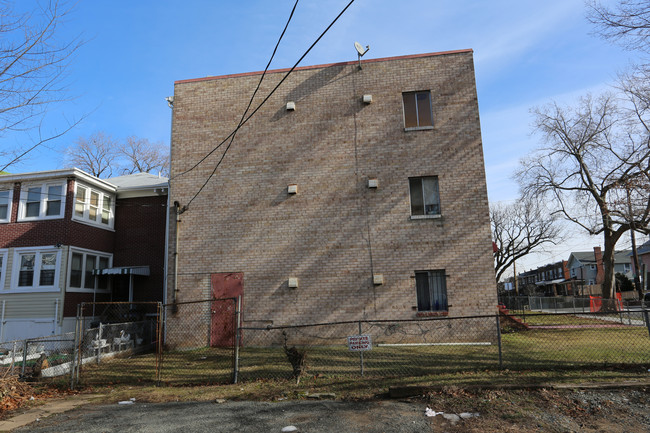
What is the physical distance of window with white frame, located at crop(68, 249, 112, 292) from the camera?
681 inches

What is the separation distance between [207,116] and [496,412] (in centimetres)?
1332

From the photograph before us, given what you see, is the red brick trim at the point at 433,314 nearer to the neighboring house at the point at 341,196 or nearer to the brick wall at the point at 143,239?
the neighboring house at the point at 341,196

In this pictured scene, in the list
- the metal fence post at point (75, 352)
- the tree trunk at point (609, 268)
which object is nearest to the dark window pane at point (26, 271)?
the metal fence post at point (75, 352)

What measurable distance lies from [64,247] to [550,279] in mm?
98127

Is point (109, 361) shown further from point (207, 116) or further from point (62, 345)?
point (207, 116)

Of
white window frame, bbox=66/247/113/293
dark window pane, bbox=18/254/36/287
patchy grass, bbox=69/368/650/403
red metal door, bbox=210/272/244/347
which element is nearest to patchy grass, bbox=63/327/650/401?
patchy grass, bbox=69/368/650/403

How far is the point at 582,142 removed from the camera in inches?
1184

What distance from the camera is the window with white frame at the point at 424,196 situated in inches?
553

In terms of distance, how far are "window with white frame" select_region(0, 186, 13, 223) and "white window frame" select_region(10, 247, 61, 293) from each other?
1.59m

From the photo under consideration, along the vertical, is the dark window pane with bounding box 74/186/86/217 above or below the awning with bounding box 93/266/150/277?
above

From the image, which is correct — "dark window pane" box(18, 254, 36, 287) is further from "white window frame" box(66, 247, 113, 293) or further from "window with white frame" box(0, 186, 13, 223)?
"window with white frame" box(0, 186, 13, 223)

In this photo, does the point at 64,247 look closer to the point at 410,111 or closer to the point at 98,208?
the point at 98,208

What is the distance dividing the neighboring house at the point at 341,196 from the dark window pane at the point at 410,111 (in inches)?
2.1

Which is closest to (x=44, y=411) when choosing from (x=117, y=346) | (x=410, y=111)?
(x=117, y=346)
